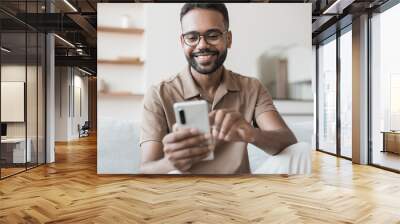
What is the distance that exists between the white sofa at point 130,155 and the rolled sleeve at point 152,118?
136 mm

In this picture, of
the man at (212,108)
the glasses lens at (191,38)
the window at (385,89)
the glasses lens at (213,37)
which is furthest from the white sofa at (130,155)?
the window at (385,89)

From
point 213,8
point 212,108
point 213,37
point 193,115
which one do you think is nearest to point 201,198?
point 193,115

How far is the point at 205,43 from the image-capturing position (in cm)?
596

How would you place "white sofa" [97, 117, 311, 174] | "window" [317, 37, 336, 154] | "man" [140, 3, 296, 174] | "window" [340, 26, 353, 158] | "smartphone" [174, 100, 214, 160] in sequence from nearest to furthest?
"smartphone" [174, 100, 214, 160] < "man" [140, 3, 296, 174] < "white sofa" [97, 117, 311, 174] < "window" [340, 26, 353, 158] < "window" [317, 37, 336, 154]

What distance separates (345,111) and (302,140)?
3.46m

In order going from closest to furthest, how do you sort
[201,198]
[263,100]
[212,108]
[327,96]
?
[201,198] → [212,108] → [263,100] → [327,96]

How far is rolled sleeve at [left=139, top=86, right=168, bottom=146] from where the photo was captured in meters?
5.94

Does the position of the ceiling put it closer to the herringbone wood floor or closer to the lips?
the lips

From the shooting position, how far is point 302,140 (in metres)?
6.18

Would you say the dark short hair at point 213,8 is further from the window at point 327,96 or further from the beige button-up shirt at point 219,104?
the window at point 327,96

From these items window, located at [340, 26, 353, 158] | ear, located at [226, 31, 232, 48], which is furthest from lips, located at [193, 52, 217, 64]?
window, located at [340, 26, 353, 158]

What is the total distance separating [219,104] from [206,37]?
1004 millimetres

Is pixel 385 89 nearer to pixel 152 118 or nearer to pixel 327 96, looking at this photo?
pixel 327 96

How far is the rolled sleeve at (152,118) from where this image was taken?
594 centimetres
